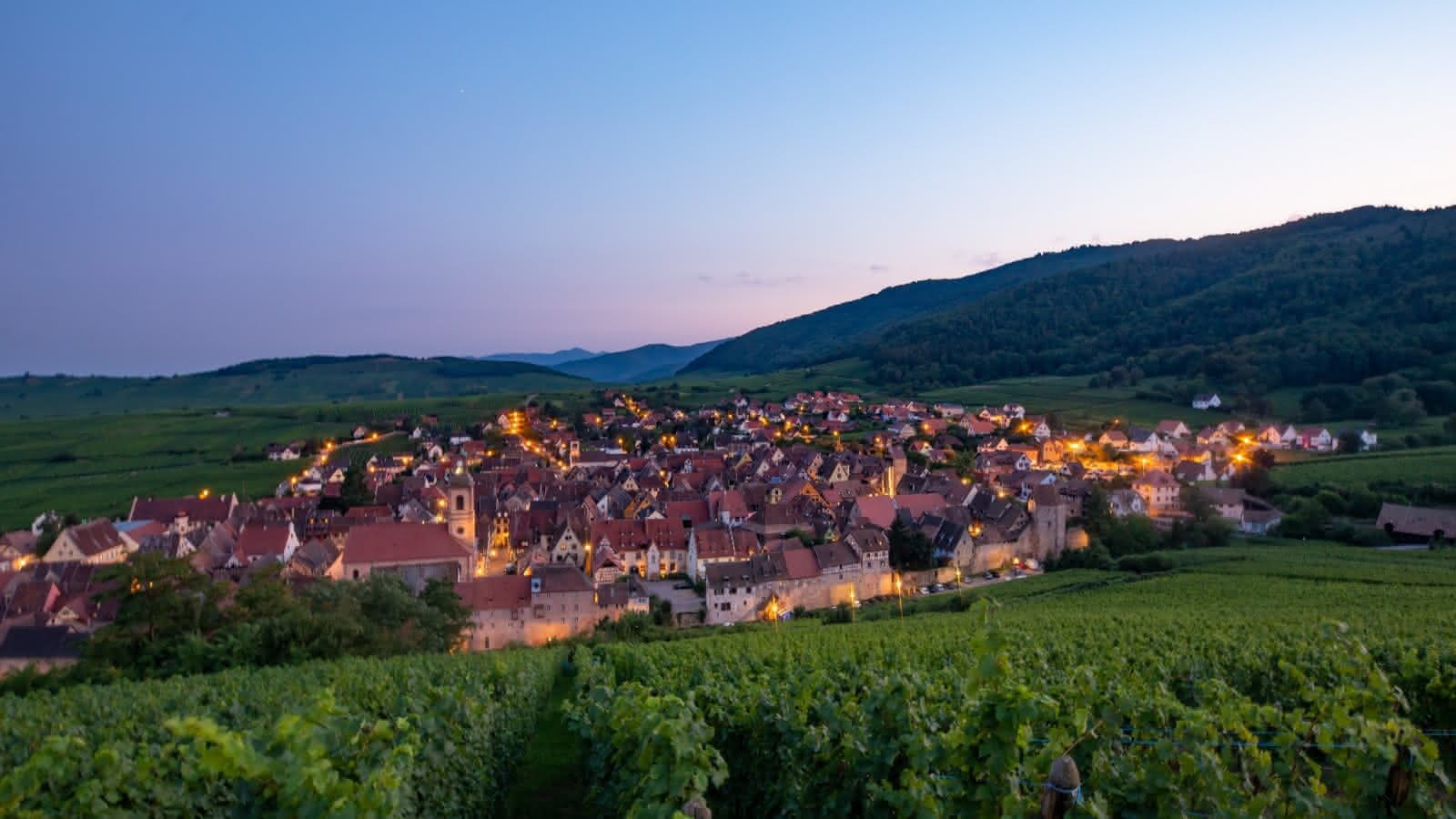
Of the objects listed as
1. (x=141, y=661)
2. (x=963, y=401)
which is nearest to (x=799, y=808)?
(x=141, y=661)

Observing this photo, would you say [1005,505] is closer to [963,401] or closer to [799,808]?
[799,808]

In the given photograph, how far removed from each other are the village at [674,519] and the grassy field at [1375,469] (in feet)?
13.6

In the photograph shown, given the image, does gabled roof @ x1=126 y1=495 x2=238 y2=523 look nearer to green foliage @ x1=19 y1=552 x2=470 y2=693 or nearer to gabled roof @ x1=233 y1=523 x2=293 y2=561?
gabled roof @ x1=233 y1=523 x2=293 y2=561

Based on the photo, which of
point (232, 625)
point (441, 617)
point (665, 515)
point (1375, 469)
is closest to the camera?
point (232, 625)

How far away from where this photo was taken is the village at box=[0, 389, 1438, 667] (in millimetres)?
46438

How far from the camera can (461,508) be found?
57.1m

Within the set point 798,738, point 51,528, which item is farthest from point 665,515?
point 798,738

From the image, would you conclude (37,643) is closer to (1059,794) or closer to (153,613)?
(153,613)

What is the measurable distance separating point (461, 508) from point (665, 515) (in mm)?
17956

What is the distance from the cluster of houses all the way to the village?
0.20 meters

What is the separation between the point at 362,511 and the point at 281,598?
124 ft

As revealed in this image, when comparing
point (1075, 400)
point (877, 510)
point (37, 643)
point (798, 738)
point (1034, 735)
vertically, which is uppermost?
point (1034, 735)

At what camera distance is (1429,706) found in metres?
13.3

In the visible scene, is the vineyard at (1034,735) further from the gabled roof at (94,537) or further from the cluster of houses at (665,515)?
the gabled roof at (94,537)
